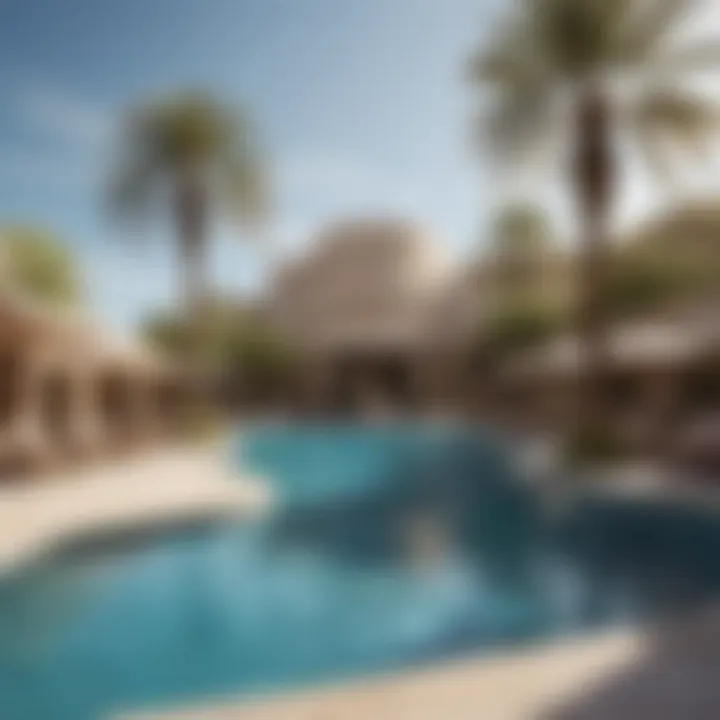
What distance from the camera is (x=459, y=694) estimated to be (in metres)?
5.13

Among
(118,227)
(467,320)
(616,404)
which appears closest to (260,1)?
(118,227)

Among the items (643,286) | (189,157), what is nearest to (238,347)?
(189,157)

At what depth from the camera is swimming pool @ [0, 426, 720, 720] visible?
6.13 metres

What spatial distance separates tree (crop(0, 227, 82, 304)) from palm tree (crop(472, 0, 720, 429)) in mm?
14934

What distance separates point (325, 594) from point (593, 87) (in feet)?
39.0

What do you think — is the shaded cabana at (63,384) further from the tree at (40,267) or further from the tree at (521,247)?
the tree at (521,247)

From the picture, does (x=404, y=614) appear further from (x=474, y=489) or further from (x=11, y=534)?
(x=474, y=489)

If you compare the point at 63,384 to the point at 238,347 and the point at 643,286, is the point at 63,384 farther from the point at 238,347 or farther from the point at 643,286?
the point at 643,286

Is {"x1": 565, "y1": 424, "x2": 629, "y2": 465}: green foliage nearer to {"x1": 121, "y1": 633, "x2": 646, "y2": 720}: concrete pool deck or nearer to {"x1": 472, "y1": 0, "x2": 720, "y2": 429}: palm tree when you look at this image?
{"x1": 472, "y1": 0, "x2": 720, "y2": 429}: palm tree

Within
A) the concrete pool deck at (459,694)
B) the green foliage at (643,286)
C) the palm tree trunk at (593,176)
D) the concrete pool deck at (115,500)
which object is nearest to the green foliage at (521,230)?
the green foliage at (643,286)

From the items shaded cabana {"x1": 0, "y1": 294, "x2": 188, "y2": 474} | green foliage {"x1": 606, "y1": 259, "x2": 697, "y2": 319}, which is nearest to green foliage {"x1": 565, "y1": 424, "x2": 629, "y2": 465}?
shaded cabana {"x1": 0, "y1": 294, "x2": 188, "y2": 474}

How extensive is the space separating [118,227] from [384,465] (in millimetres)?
7220

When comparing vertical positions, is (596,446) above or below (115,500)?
above

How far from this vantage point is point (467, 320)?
111 ft
